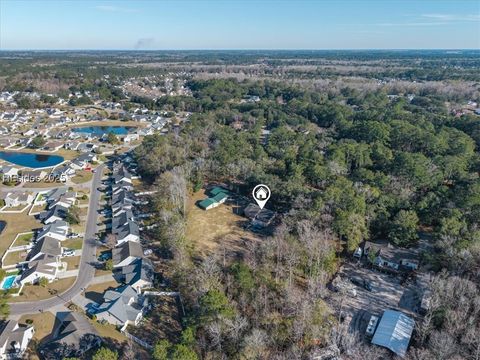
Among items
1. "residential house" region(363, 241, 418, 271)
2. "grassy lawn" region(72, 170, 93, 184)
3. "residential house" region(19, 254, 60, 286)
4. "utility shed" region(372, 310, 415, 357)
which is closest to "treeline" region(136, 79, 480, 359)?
"utility shed" region(372, 310, 415, 357)

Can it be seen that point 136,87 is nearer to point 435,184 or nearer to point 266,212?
point 266,212

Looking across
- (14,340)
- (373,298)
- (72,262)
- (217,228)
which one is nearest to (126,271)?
(72,262)

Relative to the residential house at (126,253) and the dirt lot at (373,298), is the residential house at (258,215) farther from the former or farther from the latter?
the residential house at (126,253)

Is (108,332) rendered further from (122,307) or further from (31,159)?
(31,159)

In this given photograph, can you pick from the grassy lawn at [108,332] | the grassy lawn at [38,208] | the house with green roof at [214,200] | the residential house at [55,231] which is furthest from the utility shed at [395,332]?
the grassy lawn at [38,208]

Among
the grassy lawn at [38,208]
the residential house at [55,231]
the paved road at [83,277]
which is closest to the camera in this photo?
the paved road at [83,277]

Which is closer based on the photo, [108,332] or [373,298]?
[108,332]

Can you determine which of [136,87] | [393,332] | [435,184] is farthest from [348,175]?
[136,87]
